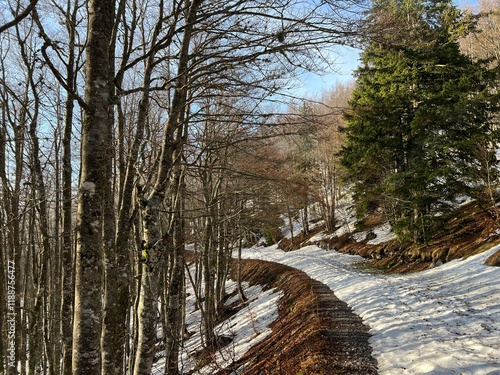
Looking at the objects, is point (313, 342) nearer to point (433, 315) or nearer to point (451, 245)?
point (433, 315)

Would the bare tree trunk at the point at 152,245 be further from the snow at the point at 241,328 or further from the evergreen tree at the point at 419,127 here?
the evergreen tree at the point at 419,127

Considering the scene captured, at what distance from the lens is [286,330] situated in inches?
320

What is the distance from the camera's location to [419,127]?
12.6 meters

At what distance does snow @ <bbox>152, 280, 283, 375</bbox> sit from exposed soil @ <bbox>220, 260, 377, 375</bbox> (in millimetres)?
489

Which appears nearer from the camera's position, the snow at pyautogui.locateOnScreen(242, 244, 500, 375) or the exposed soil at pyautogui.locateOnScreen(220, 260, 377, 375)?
the snow at pyautogui.locateOnScreen(242, 244, 500, 375)

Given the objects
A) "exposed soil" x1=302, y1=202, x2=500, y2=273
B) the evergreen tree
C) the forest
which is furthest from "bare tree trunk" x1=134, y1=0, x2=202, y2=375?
"exposed soil" x1=302, y1=202, x2=500, y2=273

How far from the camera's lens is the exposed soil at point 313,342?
4.97 m

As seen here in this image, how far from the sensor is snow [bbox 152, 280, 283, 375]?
28.5 ft

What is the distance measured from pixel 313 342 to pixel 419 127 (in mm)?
9974

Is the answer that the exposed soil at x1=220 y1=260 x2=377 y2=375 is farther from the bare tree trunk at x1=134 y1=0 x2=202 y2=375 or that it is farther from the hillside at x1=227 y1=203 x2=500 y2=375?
the bare tree trunk at x1=134 y1=0 x2=202 y2=375

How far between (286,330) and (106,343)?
17.6 feet

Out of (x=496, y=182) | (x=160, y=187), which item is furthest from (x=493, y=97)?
(x=160, y=187)

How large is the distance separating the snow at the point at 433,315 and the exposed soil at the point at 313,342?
284 mm

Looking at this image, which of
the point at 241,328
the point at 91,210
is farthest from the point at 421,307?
the point at 91,210
